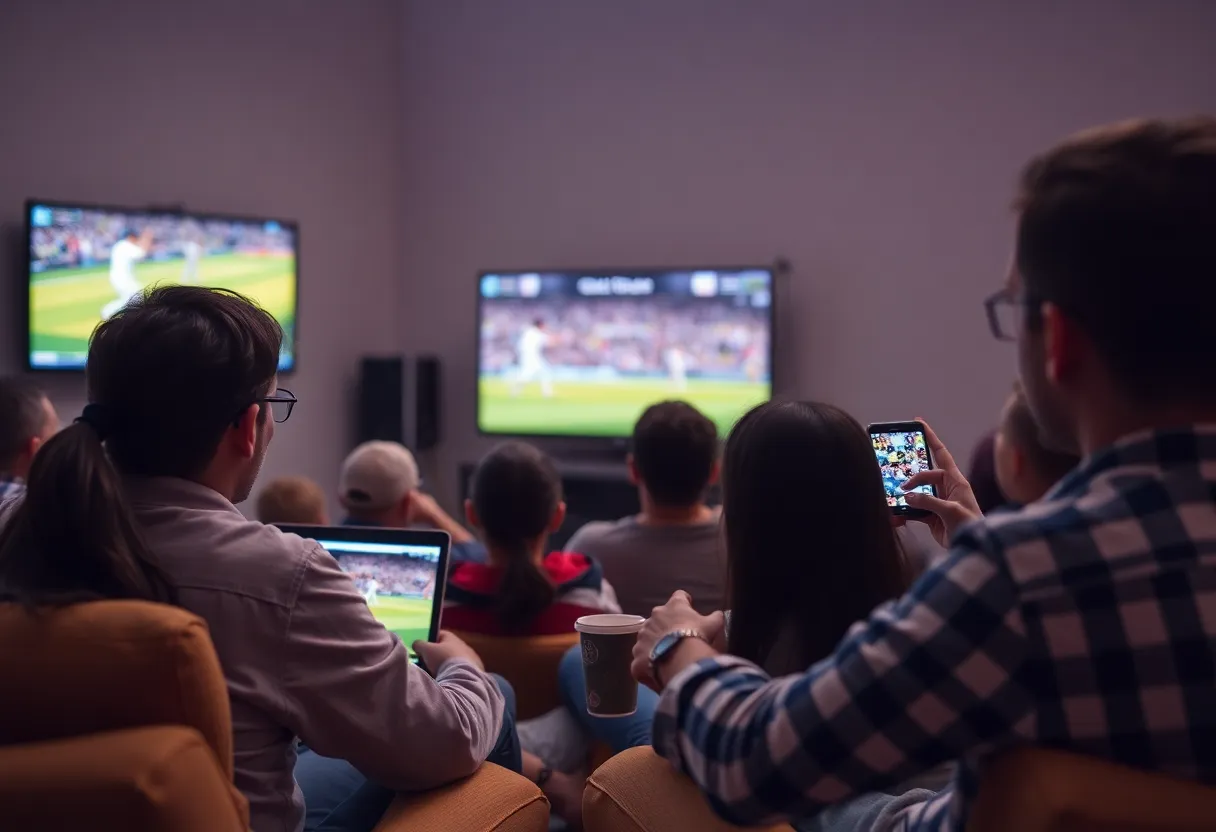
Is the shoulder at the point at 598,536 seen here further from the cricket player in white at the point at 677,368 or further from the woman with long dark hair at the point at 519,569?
the cricket player in white at the point at 677,368

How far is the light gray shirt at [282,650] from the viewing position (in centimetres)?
127

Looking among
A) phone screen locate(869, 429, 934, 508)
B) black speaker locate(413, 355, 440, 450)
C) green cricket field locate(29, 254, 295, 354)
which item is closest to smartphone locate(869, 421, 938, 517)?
phone screen locate(869, 429, 934, 508)

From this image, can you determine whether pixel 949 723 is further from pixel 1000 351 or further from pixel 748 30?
pixel 748 30

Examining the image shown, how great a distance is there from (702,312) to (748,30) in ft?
4.80

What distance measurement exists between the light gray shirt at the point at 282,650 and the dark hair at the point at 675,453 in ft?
4.59

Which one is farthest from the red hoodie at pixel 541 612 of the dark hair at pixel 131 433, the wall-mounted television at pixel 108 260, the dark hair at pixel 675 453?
the wall-mounted television at pixel 108 260

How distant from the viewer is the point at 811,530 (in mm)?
1326

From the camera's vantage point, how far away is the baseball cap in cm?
278

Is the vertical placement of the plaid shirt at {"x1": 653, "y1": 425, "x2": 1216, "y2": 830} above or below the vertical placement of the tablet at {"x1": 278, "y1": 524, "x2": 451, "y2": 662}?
above

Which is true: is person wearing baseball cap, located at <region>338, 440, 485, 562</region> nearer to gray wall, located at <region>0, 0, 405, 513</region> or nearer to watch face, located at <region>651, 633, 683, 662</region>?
watch face, located at <region>651, 633, 683, 662</region>

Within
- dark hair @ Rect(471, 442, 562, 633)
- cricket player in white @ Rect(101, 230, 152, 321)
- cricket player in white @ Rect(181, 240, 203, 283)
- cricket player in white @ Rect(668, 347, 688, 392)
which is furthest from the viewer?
cricket player in white @ Rect(668, 347, 688, 392)

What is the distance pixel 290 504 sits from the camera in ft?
9.30

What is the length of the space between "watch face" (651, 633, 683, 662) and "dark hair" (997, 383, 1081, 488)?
1.52 ft

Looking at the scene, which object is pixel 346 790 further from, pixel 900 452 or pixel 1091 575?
pixel 1091 575
